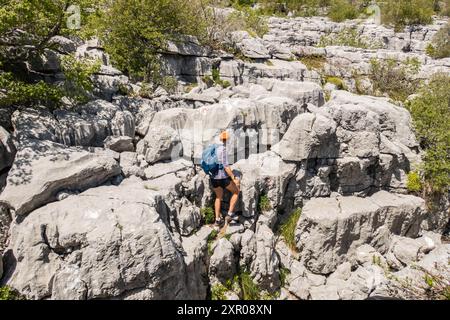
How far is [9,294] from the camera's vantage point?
22.1 feet

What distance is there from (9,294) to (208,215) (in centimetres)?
610

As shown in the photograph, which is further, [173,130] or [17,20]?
[173,130]

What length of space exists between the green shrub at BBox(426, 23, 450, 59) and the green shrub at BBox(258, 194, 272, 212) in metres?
41.1

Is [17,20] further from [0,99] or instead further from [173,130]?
[173,130]

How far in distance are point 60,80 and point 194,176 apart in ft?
22.0

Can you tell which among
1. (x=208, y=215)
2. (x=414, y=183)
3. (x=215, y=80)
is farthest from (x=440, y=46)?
(x=208, y=215)

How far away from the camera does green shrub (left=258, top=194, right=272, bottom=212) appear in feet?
38.0

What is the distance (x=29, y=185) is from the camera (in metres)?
7.69

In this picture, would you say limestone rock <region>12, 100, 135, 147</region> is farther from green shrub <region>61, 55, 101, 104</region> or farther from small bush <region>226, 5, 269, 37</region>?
small bush <region>226, 5, 269, 37</region>

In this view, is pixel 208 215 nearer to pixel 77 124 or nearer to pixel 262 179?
pixel 262 179

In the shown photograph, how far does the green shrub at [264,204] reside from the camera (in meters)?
11.6

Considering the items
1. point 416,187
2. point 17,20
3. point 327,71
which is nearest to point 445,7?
point 327,71

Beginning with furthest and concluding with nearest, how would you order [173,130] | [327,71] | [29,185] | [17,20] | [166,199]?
[327,71], [173,130], [166,199], [17,20], [29,185]

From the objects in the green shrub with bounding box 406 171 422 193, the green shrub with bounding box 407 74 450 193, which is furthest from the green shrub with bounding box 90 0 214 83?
the green shrub with bounding box 407 74 450 193
